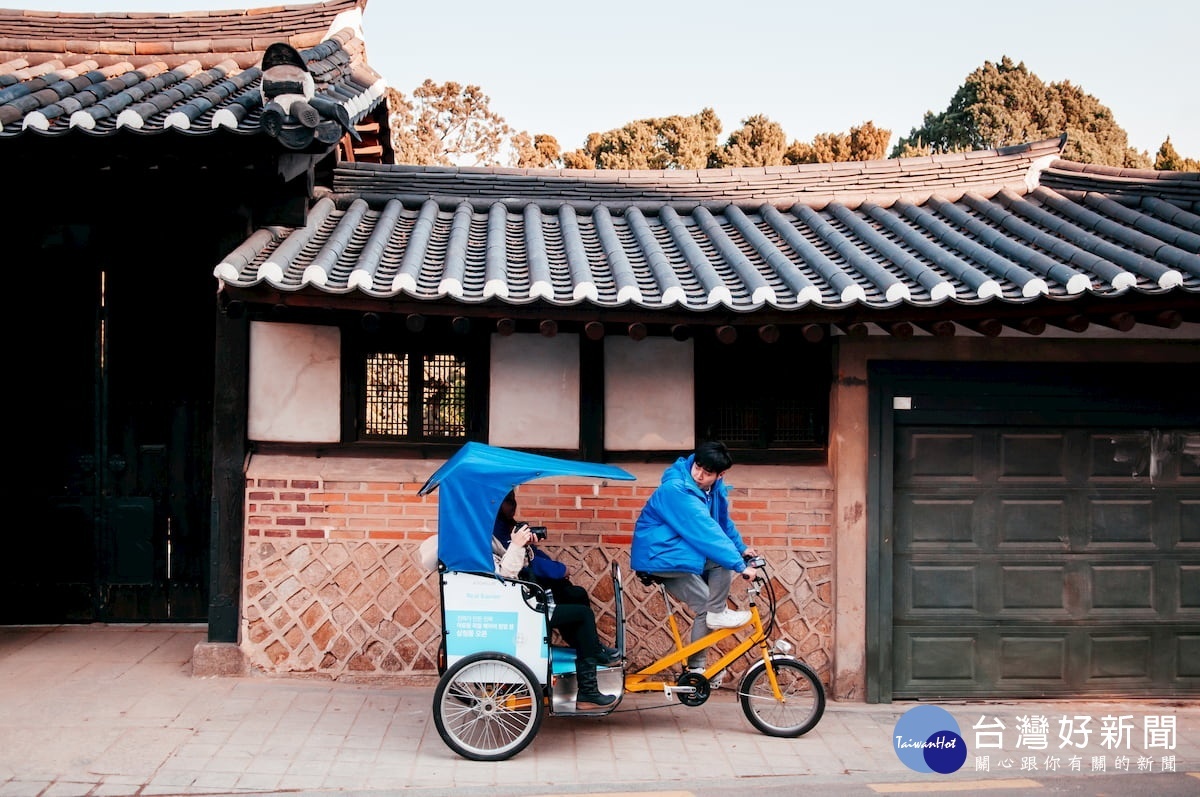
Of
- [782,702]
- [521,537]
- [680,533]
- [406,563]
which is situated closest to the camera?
[521,537]

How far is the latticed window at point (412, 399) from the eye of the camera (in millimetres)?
7789

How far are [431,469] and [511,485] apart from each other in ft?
5.75

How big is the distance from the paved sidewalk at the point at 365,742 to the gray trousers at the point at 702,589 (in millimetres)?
790

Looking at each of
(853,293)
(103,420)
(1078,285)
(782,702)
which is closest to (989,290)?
(1078,285)

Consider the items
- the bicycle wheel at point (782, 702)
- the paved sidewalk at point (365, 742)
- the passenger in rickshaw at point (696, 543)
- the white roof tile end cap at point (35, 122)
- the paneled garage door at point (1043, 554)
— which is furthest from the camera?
the paneled garage door at point (1043, 554)

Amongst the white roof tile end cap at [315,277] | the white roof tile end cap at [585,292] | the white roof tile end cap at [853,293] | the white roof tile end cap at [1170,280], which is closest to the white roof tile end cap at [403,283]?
the white roof tile end cap at [315,277]

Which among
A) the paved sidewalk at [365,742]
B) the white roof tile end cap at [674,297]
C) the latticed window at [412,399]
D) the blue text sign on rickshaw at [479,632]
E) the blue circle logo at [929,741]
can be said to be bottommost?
the blue circle logo at [929,741]

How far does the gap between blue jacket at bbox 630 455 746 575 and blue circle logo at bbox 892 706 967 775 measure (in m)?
1.66

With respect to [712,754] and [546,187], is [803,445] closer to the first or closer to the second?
[712,754]

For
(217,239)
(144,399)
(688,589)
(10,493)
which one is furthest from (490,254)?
(10,493)

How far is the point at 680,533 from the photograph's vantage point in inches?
253

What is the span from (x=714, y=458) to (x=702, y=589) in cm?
89

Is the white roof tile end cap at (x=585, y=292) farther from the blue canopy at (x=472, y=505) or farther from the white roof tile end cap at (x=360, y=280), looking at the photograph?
the white roof tile end cap at (x=360, y=280)

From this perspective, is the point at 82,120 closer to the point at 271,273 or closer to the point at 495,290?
the point at 271,273
